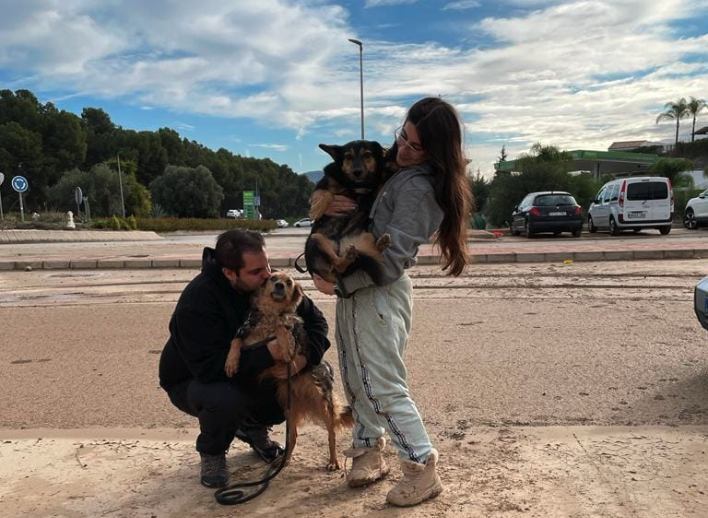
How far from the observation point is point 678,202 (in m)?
29.6

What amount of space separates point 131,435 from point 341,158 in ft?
7.46

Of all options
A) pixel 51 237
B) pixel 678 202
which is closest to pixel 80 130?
pixel 51 237

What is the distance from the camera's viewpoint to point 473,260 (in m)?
13.0

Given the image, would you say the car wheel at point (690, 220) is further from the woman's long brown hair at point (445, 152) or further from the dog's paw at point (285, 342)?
the dog's paw at point (285, 342)

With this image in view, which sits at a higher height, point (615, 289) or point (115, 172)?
point (115, 172)

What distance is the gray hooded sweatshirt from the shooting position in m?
2.58

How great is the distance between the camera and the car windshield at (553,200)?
19.8 meters

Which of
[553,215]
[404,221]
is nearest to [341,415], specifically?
[404,221]

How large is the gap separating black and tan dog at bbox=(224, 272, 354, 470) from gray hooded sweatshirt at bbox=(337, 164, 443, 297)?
1.49 ft

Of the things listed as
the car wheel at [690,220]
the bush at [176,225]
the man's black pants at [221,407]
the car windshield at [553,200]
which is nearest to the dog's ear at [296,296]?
the man's black pants at [221,407]

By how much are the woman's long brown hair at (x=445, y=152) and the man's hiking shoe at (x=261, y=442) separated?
172 centimetres

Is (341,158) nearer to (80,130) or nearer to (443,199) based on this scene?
(443,199)

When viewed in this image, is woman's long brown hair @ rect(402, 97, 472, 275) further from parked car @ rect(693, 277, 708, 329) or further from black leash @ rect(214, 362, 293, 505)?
parked car @ rect(693, 277, 708, 329)

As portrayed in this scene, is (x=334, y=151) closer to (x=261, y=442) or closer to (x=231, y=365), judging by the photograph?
(x=231, y=365)
